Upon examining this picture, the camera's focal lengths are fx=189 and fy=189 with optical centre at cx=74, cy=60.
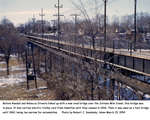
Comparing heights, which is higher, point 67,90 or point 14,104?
point 14,104

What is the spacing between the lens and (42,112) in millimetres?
2242

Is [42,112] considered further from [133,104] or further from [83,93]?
[83,93]

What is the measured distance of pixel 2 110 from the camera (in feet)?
7.52

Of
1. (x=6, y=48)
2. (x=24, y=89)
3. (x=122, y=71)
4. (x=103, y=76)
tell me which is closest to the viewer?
(x=103, y=76)

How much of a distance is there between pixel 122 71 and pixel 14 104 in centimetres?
257

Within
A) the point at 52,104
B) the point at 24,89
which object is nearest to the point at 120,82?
the point at 52,104

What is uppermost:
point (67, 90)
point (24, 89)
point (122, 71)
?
point (122, 71)

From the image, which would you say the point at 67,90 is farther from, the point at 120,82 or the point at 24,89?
the point at 24,89

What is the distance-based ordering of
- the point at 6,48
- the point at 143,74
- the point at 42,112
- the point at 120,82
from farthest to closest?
the point at 6,48 → the point at 120,82 → the point at 143,74 → the point at 42,112

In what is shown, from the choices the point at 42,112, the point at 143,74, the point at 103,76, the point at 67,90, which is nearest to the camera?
the point at 42,112

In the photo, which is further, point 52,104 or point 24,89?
point 24,89

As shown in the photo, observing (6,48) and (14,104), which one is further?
(6,48)

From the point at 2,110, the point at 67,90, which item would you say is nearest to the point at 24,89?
the point at 67,90

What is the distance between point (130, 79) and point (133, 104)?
1.53 meters
